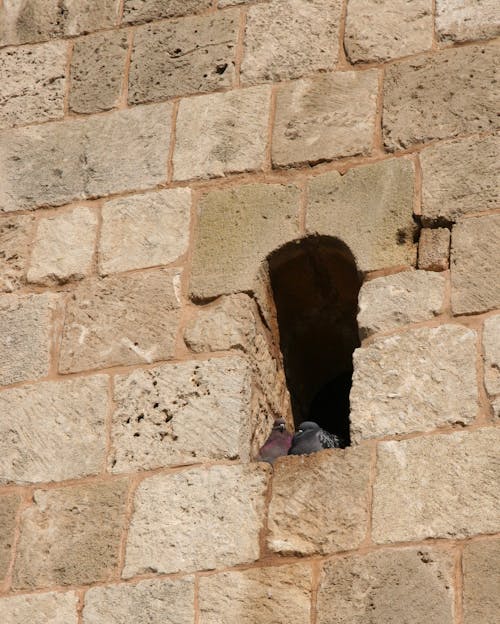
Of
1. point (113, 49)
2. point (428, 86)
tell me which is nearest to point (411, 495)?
point (428, 86)

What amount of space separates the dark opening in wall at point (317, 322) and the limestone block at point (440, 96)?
45cm

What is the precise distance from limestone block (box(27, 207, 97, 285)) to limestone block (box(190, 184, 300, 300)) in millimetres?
405

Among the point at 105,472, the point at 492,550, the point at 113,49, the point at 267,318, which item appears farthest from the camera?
the point at 113,49

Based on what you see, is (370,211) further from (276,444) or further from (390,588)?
(390,588)

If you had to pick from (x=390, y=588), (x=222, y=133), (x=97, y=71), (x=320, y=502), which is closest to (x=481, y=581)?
(x=390, y=588)

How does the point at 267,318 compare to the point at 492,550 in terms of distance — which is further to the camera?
the point at 267,318

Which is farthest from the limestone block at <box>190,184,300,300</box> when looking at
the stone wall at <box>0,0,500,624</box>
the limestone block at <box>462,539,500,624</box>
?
the limestone block at <box>462,539,500,624</box>

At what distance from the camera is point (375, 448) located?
458cm

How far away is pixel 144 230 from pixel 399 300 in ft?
3.20

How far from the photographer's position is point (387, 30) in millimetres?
5508

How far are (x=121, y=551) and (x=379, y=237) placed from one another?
4.24 feet

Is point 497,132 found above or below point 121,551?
above

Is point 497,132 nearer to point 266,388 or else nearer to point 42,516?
point 266,388

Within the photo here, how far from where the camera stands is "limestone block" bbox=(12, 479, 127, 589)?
15.3ft
